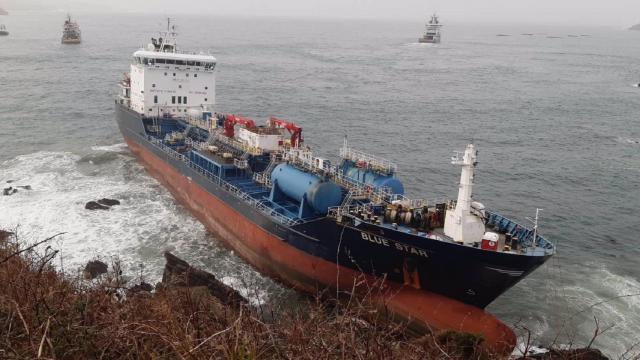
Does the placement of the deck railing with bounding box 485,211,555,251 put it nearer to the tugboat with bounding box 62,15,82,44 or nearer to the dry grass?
the dry grass

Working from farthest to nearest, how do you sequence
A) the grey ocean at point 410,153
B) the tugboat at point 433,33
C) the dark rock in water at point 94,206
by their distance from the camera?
the tugboat at point 433,33 → the dark rock in water at point 94,206 → the grey ocean at point 410,153

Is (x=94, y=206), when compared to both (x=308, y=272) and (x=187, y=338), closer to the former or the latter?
(x=308, y=272)

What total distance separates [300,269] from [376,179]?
4592mm

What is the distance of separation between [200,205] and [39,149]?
61.4ft

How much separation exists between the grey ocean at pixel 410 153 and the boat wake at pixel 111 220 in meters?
0.10

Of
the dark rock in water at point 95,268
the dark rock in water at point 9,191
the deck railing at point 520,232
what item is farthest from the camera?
the dark rock in water at point 9,191

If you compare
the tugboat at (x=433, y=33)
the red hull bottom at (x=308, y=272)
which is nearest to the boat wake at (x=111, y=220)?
the red hull bottom at (x=308, y=272)

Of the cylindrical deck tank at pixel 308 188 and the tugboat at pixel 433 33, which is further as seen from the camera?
the tugboat at pixel 433 33

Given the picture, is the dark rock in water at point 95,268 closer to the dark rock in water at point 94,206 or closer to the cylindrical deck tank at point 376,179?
the dark rock in water at point 94,206

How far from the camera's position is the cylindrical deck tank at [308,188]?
18.2 metres

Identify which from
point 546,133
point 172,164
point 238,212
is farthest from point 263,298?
point 546,133

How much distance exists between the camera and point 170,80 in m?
34.4

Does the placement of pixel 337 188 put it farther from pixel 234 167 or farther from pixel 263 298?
pixel 234 167

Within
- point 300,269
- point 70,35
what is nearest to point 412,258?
point 300,269
